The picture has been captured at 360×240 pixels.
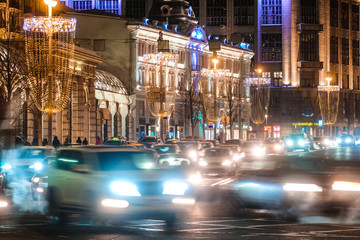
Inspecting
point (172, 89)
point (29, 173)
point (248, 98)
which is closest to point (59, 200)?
point (29, 173)

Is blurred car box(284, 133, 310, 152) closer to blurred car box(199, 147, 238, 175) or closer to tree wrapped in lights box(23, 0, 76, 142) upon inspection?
tree wrapped in lights box(23, 0, 76, 142)

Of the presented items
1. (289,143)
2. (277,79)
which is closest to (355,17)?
(277,79)

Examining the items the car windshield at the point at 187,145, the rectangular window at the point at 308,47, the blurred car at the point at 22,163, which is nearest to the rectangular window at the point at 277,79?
the rectangular window at the point at 308,47

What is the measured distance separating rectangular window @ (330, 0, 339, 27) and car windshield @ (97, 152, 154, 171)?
120 meters

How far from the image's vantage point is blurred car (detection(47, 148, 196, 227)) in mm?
14102

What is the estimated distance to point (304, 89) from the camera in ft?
411

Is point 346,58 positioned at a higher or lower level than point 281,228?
higher

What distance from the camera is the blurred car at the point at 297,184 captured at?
14.8 metres

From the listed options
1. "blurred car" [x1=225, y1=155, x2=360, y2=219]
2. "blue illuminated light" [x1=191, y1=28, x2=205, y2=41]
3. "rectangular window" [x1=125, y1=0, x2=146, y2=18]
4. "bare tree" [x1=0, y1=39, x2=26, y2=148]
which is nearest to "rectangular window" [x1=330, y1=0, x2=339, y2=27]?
"rectangular window" [x1=125, y1=0, x2=146, y2=18]

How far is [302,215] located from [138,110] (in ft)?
210

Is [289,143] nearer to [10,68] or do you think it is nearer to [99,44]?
[10,68]

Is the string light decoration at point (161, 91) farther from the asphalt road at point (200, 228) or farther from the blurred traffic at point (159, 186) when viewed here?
the blurred traffic at point (159, 186)

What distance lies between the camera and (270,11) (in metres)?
125

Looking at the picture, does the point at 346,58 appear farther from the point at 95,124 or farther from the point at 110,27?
the point at 95,124
